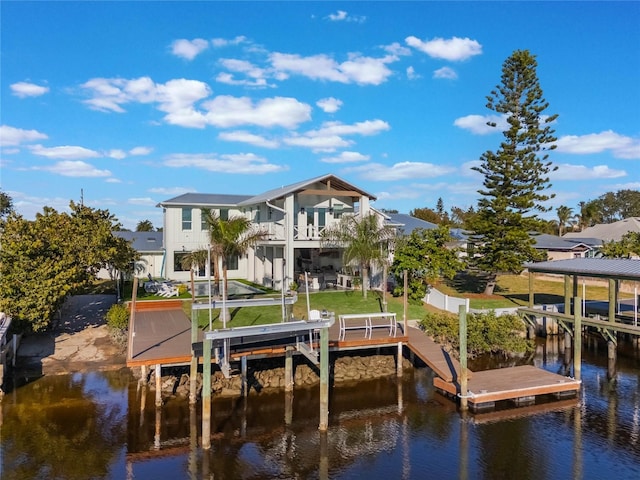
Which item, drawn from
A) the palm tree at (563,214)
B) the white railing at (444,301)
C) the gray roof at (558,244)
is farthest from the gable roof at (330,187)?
the palm tree at (563,214)

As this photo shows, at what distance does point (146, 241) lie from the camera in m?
36.8

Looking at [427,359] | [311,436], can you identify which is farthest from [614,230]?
[311,436]

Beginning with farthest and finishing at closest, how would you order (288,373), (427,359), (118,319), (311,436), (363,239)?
(363,239), (118,319), (427,359), (288,373), (311,436)

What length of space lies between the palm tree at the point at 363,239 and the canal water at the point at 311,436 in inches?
341

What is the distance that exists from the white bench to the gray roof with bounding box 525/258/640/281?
807cm

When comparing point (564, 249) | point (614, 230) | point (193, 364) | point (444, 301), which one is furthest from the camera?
point (614, 230)

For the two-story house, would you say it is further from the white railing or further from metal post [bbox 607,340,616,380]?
metal post [bbox 607,340,616,380]

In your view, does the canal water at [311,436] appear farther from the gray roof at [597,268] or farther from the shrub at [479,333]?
the gray roof at [597,268]

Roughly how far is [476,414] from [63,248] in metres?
16.9

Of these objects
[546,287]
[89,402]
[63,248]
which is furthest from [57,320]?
[546,287]

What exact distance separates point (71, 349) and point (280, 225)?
11.8 m

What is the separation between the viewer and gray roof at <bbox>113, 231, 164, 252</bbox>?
3431 centimetres

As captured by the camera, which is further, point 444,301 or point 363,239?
point 363,239

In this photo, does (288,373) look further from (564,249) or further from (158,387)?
(564,249)
